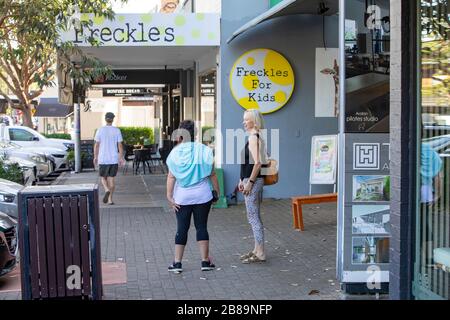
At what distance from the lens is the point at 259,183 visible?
7828 millimetres

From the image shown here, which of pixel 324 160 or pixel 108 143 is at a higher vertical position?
pixel 108 143

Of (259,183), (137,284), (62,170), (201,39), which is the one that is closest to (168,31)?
(201,39)

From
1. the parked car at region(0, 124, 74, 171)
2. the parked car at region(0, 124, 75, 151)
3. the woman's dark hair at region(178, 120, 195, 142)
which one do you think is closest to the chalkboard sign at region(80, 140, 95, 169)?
the parked car at region(0, 124, 74, 171)

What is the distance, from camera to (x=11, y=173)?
1355cm

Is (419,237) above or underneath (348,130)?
underneath

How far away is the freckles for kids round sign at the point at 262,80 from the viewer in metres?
13.2

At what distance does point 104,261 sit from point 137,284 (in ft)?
4.37

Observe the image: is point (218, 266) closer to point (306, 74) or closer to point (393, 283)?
point (393, 283)

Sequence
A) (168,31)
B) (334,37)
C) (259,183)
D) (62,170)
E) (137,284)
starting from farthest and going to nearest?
(62,170) → (334,37) → (168,31) → (259,183) → (137,284)

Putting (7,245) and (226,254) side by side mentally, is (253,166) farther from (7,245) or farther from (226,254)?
(7,245)

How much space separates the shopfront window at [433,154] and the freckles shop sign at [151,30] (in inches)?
322

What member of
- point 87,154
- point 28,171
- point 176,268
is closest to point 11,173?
point 28,171

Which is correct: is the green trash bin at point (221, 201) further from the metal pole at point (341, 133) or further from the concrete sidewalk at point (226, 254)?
the metal pole at point (341, 133)

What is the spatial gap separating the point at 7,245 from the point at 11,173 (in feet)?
22.4
